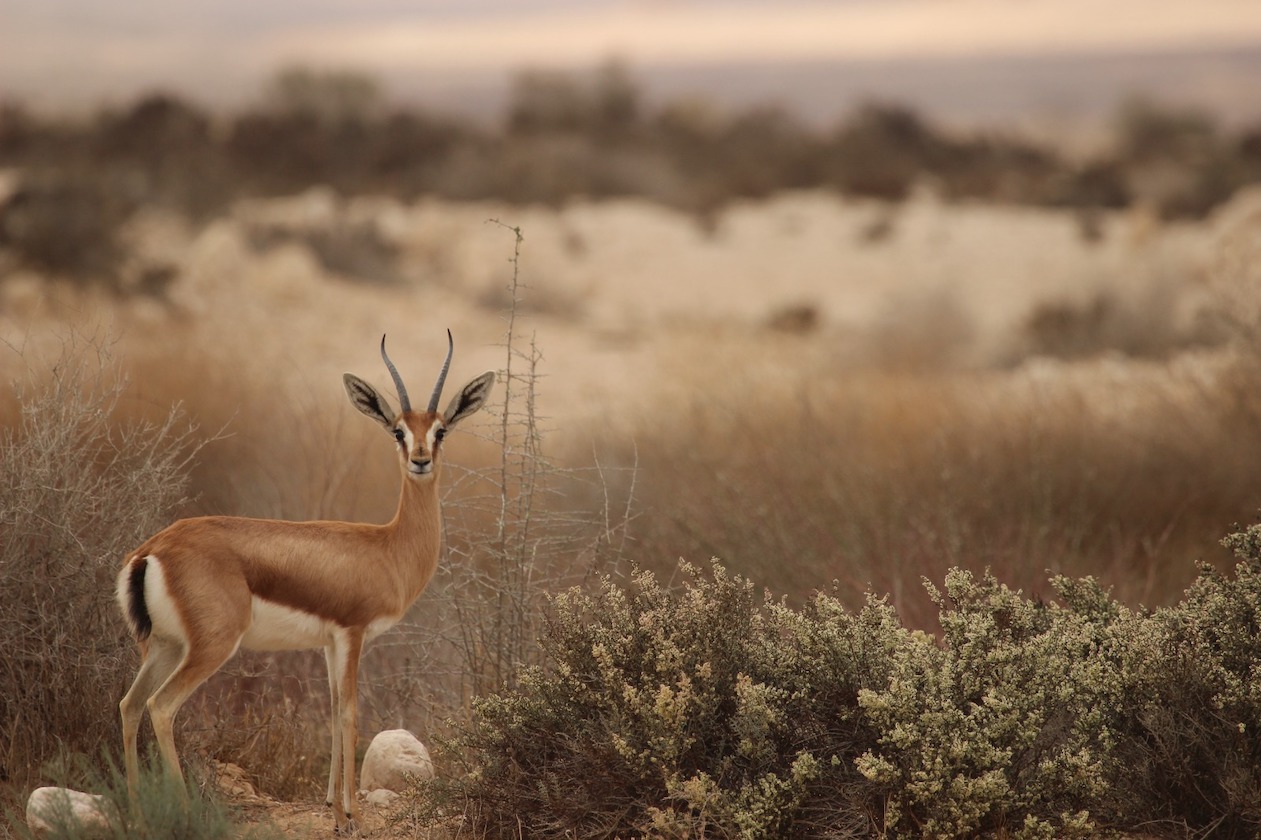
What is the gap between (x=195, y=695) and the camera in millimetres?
5852

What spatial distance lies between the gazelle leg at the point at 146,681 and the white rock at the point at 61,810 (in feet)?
0.51

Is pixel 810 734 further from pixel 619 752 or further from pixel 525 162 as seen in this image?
pixel 525 162

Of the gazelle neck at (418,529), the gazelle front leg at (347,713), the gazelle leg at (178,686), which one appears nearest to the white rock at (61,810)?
the gazelle leg at (178,686)

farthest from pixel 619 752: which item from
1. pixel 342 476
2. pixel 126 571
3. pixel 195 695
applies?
pixel 342 476

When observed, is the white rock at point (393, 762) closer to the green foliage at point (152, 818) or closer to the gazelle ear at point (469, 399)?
the green foliage at point (152, 818)

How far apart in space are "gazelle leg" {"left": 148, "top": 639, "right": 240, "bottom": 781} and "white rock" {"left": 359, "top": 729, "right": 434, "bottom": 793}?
116cm

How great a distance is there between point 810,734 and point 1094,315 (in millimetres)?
14860

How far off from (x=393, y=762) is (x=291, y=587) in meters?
1.18

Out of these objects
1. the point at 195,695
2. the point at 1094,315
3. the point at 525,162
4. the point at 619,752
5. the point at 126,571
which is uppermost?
the point at 525,162

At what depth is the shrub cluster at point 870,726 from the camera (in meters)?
4.04

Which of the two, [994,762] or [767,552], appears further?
[767,552]

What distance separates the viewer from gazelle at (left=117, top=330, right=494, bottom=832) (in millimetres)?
4016

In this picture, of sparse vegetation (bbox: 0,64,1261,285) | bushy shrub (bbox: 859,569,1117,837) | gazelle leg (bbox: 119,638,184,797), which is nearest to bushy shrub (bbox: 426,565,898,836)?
bushy shrub (bbox: 859,569,1117,837)

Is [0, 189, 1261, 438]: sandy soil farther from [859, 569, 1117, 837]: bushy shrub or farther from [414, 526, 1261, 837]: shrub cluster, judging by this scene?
[859, 569, 1117, 837]: bushy shrub
